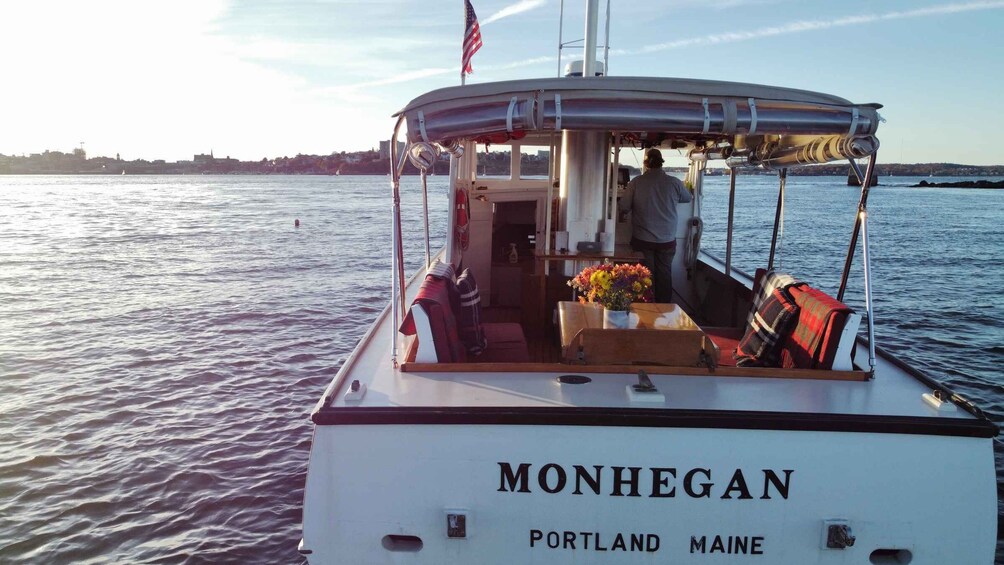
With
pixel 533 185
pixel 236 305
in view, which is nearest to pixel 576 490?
pixel 533 185

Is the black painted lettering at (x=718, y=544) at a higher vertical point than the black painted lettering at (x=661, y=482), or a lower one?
lower

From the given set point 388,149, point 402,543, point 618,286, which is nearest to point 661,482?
point 402,543

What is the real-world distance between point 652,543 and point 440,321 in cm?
173

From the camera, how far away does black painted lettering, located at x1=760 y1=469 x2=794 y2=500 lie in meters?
3.38

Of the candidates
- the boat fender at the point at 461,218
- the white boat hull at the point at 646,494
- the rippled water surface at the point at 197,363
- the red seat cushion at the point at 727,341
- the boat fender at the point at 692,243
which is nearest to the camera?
the white boat hull at the point at 646,494

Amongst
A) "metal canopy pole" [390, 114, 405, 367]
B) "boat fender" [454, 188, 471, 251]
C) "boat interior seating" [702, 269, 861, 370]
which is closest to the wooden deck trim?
"boat interior seating" [702, 269, 861, 370]

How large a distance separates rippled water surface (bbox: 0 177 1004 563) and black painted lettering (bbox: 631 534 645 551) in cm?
350

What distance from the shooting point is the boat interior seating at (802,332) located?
4.22m

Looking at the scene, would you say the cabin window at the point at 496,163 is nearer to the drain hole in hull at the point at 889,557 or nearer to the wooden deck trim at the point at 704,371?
the wooden deck trim at the point at 704,371

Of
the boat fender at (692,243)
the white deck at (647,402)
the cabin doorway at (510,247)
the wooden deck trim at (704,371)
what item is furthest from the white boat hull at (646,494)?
the boat fender at (692,243)

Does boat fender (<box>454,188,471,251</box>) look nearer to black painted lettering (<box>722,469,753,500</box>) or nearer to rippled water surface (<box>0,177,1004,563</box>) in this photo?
rippled water surface (<box>0,177,1004,563</box>)

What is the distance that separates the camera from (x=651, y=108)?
3.83 metres

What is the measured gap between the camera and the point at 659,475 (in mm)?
3402

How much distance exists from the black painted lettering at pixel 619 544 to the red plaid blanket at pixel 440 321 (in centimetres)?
148
